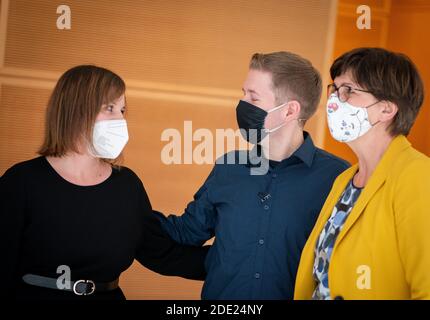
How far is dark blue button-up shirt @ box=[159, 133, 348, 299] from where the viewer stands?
7.83 ft

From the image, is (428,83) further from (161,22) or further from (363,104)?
(363,104)

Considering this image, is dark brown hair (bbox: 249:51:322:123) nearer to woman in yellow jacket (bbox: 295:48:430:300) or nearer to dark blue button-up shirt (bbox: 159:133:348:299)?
dark blue button-up shirt (bbox: 159:133:348:299)

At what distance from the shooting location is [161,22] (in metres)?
3.83

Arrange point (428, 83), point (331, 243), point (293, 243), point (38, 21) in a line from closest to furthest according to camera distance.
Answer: point (331, 243) < point (293, 243) < point (38, 21) < point (428, 83)

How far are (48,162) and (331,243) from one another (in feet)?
3.43

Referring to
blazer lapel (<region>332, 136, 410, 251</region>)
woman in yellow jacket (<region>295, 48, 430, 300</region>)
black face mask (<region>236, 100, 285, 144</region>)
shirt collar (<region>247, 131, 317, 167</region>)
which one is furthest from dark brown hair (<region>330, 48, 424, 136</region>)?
black face mask (<region>236, 100, 285, 144</region>)

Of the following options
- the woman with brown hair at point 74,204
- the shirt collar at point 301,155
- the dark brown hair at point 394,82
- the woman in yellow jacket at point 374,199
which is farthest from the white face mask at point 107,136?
the dark brown hair at point 394,82

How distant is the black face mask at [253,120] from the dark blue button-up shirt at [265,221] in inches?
5.2

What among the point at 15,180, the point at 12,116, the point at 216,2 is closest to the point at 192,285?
the point at 12,116

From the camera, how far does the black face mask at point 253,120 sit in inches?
101

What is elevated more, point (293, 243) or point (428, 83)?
point (428, 83)

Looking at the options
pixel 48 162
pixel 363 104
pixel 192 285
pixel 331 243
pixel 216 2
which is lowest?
pixel 192 285

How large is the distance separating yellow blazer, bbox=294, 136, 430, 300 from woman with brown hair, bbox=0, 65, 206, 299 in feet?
2.78

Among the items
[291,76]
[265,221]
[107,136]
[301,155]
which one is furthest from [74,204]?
[291,76]
